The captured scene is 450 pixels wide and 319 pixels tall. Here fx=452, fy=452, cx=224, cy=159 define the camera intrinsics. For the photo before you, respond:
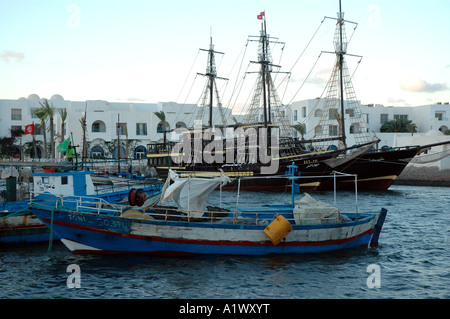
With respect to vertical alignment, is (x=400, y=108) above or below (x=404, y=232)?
above

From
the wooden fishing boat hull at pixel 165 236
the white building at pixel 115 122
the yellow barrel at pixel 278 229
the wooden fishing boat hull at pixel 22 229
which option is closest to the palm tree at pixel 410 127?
the white building at pixel 115 122

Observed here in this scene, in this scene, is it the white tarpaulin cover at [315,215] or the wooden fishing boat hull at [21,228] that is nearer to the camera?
the white tarpaulin cover at [315,215]

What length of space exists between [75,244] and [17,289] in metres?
4.04

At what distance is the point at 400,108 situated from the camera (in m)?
85.4

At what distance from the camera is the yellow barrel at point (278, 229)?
58.9ft

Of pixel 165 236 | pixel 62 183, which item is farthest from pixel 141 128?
pixel 165 236

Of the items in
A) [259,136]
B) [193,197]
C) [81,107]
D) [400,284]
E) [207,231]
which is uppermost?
[81,107]

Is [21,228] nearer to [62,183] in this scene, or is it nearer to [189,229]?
[62,183]

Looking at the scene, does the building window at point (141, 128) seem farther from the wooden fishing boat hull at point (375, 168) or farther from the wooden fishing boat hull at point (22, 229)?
the wooden fishing boat hull at point (22, 229)

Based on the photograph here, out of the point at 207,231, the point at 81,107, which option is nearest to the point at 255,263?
the point at 207,231

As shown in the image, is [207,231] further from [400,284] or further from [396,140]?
[396,140]

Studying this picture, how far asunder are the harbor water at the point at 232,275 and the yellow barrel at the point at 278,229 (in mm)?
990

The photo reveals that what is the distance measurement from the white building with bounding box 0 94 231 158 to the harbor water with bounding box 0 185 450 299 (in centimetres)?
5126

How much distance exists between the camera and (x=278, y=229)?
17969 mm
